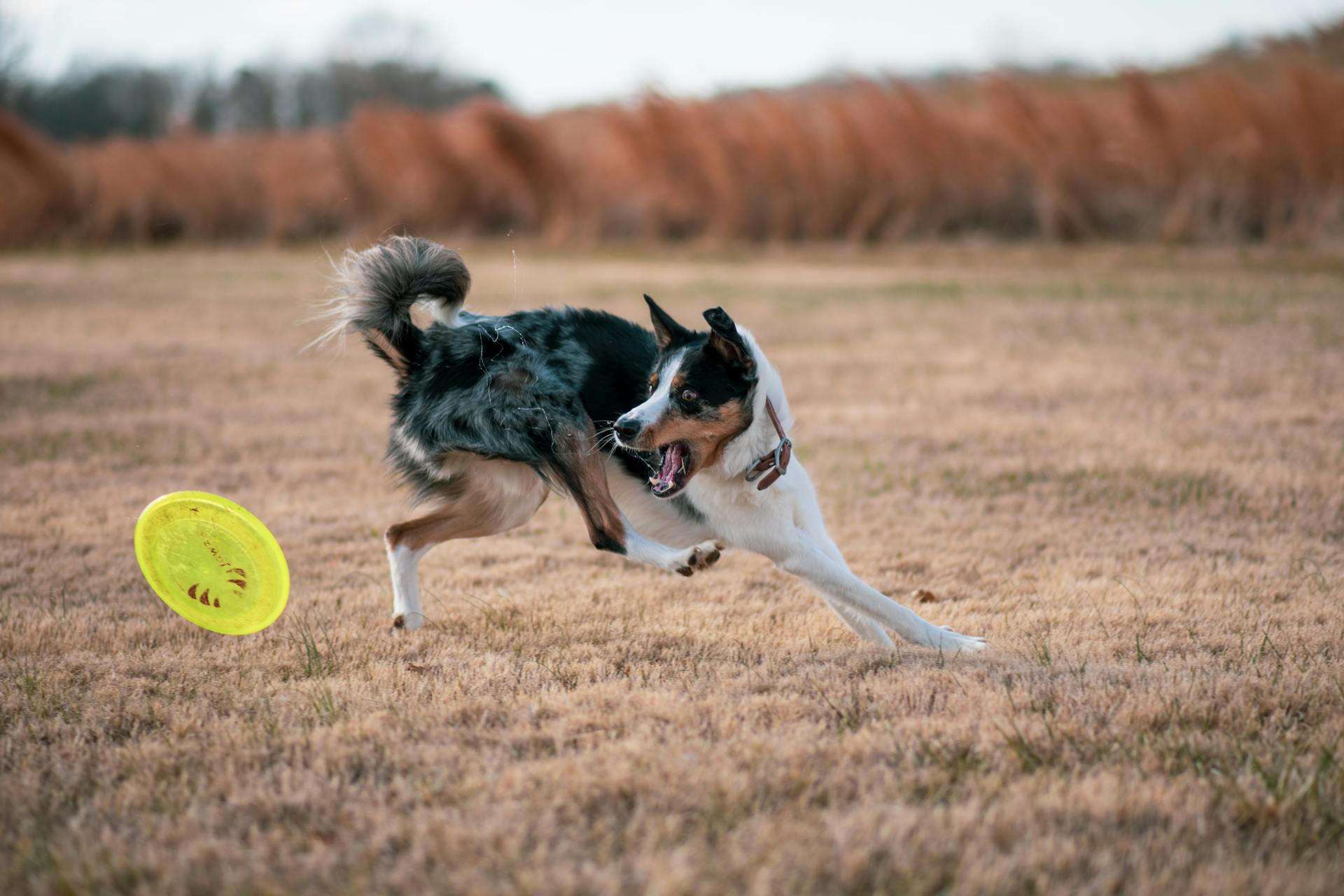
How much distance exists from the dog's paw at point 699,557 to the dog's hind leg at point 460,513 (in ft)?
2.29

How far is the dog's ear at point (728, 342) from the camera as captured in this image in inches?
140

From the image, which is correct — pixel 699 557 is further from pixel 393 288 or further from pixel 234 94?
pixel 234 94

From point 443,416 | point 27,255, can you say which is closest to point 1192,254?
point 443,416

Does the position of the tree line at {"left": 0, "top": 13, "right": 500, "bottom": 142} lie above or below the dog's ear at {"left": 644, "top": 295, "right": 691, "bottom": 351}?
above

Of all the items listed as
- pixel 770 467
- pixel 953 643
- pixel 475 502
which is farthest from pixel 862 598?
pixel 475 502

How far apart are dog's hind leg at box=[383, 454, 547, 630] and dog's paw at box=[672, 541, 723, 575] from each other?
0.70 m

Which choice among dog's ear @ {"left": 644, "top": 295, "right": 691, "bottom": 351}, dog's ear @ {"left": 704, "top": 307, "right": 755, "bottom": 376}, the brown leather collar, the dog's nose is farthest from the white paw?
dog's ear @ {"left": 644, "top": 295, "right": 691, "bottom": 351}

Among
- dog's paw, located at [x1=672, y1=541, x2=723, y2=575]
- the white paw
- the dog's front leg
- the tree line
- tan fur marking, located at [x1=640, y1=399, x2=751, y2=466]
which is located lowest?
the white paw

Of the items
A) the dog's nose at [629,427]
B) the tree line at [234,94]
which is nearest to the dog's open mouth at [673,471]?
the dog's nose at [629,427]

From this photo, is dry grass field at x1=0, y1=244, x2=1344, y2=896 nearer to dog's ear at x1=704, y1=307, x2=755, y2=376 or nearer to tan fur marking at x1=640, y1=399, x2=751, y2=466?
Answer: tan fur marking at x1=640, y1=399, x2=751, y2=466

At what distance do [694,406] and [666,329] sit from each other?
367 millimetres

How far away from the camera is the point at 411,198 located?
2056 centimetres

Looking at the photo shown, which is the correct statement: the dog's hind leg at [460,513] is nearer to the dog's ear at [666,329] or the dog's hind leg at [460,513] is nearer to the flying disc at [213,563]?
the flying disc at [213,563]

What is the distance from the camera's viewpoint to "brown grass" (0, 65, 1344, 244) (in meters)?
14.1
